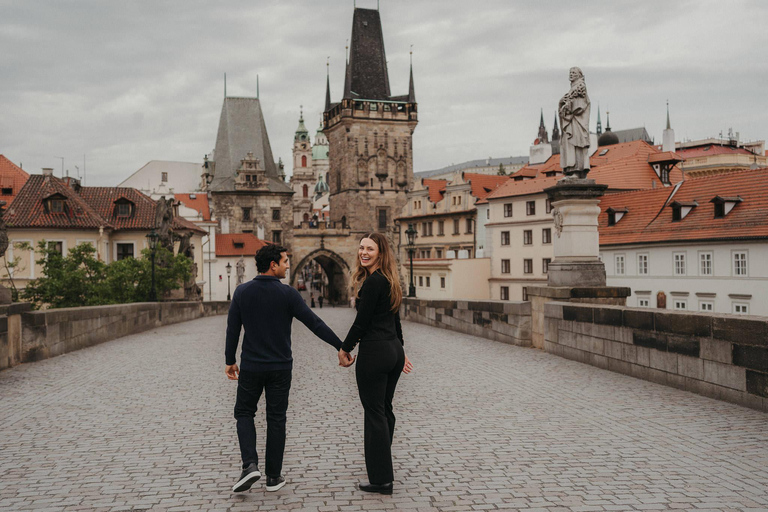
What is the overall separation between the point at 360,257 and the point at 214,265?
54898 millimetres

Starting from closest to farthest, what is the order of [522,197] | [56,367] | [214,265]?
1. [56,367]
2. [522,197]
3. [214,265]

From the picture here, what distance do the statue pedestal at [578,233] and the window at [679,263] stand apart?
23606mm

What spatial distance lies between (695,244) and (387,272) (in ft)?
102

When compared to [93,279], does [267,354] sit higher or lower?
lower

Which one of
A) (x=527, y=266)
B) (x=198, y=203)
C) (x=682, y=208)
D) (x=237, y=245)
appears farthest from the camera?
(x=198, y=203)

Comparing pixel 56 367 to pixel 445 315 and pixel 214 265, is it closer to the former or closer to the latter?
pixel 445 315

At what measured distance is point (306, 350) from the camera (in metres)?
13.6

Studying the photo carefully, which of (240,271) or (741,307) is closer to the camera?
(741,307)

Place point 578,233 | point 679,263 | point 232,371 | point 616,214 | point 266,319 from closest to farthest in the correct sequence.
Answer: point 266,319 < point 232,371 < point 578,233 < point 679,263 < point 616,214

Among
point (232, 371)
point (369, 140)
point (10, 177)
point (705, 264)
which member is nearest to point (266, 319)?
point (232, 371)

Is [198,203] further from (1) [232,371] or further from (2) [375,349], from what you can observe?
(2) [375,349]

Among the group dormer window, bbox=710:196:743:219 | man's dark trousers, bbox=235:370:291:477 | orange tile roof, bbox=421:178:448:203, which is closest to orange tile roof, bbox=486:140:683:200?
dormer window, bbox=710:196:743:219

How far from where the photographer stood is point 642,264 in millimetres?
35562

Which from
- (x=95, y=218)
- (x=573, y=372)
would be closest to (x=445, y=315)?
(x=573, y=372)
